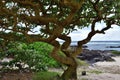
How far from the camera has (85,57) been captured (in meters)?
43.5

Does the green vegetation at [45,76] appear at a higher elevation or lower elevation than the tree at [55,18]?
lower

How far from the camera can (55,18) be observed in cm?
1716

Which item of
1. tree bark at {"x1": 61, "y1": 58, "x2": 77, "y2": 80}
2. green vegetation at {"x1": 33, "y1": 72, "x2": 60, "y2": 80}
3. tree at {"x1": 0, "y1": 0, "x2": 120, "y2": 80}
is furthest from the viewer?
tree bark at {"x1": 61, "y1": 58, "x2": 77, "y2": 80}

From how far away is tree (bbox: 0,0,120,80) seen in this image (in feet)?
54.1

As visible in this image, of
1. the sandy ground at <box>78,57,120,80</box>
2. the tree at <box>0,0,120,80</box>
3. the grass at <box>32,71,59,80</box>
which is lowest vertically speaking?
the sandy ground at <box>78,57,120,80</box>

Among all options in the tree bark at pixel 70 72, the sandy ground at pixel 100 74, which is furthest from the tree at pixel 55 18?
the sandy ground at pixel 100 74

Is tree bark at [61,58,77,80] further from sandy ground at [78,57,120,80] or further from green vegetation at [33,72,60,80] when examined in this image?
sandy ground at [78,57,120,80]

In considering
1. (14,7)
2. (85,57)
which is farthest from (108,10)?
(85,57)

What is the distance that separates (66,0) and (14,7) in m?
2.89

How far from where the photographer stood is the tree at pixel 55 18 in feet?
54.1

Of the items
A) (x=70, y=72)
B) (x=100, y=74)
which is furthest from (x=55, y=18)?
(x=100, y=74)

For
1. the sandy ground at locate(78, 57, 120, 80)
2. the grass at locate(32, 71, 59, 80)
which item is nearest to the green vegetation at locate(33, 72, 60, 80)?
the grass at locate(32, 71, 59, 80)

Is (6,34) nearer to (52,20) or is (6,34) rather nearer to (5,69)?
(52,20)

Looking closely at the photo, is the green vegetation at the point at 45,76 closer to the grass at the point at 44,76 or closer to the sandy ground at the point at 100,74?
the grass at the point at 44,76
